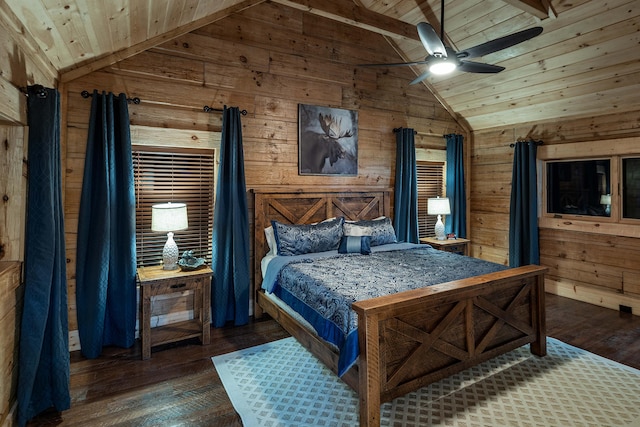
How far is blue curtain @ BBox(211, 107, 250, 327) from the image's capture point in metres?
3.65

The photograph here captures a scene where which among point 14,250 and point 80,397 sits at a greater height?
point 14,250

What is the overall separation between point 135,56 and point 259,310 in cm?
288

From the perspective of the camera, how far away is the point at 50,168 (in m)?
2.11

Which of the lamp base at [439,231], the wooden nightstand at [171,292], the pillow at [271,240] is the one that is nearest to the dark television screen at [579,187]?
the lamp base at [439,231]

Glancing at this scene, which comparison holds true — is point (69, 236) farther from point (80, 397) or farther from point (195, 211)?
point (80, 397)

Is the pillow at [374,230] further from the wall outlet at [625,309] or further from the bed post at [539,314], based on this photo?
the wall outlet at [625,309]

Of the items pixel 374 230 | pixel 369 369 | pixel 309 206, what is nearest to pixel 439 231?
pixel 374 230

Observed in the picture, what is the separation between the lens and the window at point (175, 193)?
3.47 meters

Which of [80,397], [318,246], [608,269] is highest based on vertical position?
[318,246]

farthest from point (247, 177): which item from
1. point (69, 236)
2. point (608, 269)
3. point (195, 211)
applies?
point (608, 269)

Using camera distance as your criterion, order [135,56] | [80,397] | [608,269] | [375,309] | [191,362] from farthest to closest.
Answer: [608,269], [135,56], [191,362], [80,397], [375,309]

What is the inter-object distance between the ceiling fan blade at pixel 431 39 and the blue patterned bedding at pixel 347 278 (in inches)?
71.7

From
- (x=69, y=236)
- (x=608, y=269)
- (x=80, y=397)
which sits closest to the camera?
(x=80, y=397)

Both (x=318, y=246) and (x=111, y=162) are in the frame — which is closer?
(x=111, y=162)
